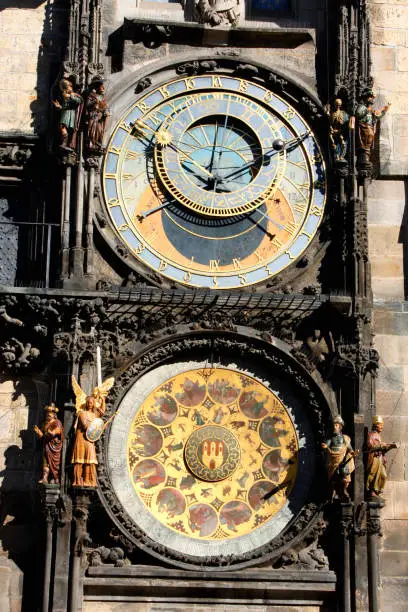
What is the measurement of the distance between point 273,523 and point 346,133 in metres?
4.59

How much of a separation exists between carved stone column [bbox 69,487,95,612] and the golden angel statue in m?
0.11

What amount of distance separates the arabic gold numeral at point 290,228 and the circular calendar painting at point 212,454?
71.5 inches

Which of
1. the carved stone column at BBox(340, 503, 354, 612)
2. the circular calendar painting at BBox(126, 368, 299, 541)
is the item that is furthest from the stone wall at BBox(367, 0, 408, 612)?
the circular calendar painting at BBox(126, 368, 299, 541)

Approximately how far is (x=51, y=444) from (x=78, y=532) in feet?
3.21

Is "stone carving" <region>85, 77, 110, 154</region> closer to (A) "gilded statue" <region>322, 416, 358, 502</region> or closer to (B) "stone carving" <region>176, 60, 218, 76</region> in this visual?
(B) "stone carving" <region>176, 60, 218, 76</region>

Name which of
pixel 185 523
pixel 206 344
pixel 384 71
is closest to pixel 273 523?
pixel 185 523

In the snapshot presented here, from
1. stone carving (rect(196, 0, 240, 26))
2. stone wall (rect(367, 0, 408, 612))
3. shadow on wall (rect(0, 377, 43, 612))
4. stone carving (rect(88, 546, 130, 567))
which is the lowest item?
stone carving (rect(88, 546, 130, 567))

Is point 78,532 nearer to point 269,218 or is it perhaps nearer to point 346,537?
point 346,537

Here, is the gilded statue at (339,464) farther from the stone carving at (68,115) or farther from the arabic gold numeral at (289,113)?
the stone carving at (68,115)

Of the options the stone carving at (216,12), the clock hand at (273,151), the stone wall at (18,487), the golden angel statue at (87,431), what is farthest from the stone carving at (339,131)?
the stone wall at (18,487)

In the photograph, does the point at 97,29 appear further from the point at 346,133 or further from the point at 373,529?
the point at 373,529

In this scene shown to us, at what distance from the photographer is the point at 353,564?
1738cm

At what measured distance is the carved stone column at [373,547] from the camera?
17328mm

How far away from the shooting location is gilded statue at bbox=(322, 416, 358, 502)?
17500 millimetres
